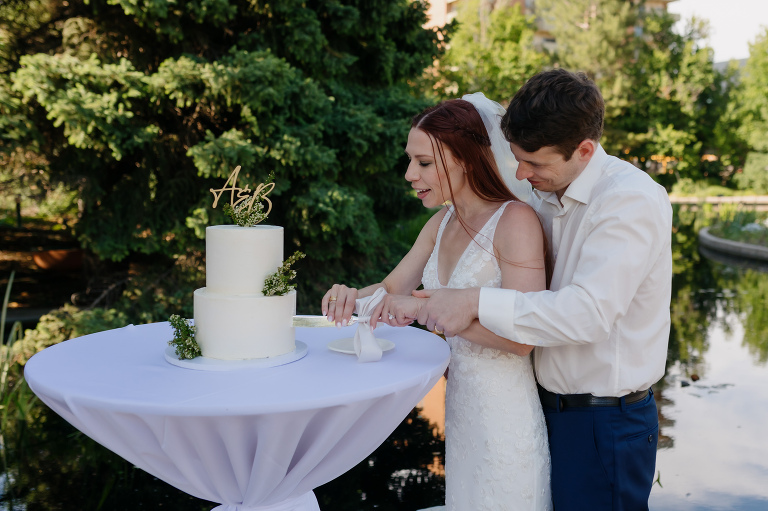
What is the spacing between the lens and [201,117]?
672 centimetres

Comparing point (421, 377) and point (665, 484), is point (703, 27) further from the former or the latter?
point (421, 377)

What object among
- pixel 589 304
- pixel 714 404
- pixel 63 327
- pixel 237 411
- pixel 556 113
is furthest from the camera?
pixel 63 327

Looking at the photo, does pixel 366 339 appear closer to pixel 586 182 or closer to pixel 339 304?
pixel 339 304

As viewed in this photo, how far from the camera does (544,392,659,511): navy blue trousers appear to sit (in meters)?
1.95

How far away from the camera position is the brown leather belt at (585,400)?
196 centimetres

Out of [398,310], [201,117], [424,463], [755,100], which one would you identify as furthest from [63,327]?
[755,100]

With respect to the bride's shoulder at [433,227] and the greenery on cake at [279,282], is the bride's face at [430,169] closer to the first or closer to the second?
the bride's shoulder at [433,227]

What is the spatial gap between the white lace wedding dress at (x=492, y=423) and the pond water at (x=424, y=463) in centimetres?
187

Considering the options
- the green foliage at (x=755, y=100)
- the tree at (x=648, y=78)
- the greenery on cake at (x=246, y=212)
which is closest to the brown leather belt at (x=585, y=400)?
the greenery on cake at (x=246, y=212)

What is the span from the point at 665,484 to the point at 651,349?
8.87 ft

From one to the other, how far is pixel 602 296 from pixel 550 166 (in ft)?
1.45

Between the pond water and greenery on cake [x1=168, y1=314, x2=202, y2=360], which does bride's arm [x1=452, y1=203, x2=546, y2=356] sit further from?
the pond water

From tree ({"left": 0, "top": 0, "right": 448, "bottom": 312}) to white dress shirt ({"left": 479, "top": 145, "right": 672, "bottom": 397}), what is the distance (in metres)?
4.14

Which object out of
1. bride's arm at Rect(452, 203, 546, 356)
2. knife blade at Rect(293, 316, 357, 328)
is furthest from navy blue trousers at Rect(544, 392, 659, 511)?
knife blade at Rect(293, 316, 357, 328)
